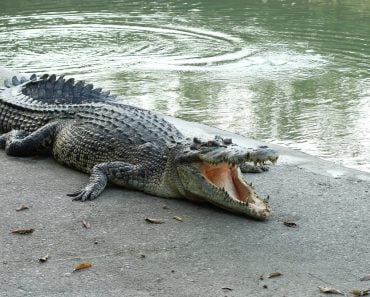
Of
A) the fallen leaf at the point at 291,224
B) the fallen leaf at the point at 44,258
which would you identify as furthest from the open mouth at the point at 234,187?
the fallen leaf at the point at 44,258

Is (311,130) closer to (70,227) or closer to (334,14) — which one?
(70,227)

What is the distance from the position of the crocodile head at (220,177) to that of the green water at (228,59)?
2.34m

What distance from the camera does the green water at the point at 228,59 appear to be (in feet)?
27.3

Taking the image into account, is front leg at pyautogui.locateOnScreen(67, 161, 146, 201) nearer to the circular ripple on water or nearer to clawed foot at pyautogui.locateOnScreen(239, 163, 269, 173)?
clawed foot at pyautogui.locateOnScreen(239, 163, 269, 173)

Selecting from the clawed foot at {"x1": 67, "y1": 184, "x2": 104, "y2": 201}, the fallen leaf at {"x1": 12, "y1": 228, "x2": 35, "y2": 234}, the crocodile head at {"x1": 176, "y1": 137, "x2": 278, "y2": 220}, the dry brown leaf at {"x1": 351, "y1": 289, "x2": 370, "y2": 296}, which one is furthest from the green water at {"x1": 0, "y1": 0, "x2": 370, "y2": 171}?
the fallen leaf at {"x1": 12, "y1": 228, "x2": 35, "y2": 234}

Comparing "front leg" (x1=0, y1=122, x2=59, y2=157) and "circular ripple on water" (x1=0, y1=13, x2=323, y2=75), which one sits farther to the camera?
"circular ripple on water" (x1=0, y1=13, x2=323, y2=75)

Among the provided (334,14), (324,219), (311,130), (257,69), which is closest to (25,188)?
(324,219)

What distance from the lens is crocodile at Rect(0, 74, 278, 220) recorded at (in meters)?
4.63

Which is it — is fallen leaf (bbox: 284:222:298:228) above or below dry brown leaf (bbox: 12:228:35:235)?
below

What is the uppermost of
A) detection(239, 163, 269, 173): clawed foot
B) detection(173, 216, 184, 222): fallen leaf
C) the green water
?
detection(173, 216, 184, 222): fallen leaf

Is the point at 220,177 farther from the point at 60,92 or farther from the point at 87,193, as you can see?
the point at 60,92

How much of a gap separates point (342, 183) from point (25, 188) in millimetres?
2378

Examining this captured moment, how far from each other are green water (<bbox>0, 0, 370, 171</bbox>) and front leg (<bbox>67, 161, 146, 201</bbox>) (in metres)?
2.48

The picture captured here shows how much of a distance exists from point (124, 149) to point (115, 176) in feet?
0.87
